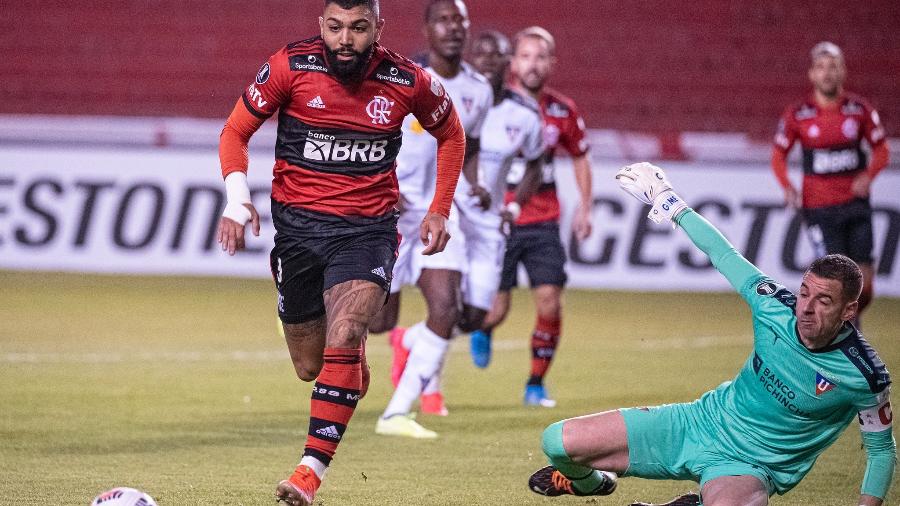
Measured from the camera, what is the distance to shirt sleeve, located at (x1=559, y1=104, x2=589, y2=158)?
1063 centimetres

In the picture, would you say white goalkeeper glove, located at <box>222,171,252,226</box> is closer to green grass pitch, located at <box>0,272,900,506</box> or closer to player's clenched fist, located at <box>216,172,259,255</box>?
player's clenched fist, located at <box>216,172,259,255</box>

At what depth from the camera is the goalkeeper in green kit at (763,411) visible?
5273mm

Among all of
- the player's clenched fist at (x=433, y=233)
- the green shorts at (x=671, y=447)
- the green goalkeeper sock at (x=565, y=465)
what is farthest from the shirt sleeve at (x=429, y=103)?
the green shorts at (x=671, y=447)

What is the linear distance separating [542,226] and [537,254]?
0.27 m

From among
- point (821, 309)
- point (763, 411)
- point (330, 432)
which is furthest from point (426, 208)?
point (821, 309)

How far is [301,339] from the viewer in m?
6.75

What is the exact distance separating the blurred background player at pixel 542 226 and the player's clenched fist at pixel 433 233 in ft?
10.9

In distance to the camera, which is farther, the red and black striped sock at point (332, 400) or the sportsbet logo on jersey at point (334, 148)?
the sportsbet logo on jersey at point (334, 148)

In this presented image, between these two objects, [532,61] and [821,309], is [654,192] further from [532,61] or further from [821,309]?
[532,61]

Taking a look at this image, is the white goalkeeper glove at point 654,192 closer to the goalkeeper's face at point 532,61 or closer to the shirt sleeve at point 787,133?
the goalkeeper's face at point 532,61

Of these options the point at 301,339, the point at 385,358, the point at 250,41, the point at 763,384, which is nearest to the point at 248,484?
the point at 301,339

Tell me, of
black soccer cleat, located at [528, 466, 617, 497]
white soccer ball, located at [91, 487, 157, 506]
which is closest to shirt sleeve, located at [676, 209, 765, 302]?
black soccer cleat, located at [528, 466, 617, 497]

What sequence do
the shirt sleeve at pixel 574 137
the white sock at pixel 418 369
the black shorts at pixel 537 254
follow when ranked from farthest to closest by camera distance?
the shirt sleeve at pixel 574 137 < the black shorts at pixel 537 254 < the white sock at pixel 418 369

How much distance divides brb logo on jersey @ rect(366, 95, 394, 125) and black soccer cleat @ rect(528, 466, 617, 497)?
1.66 meters
